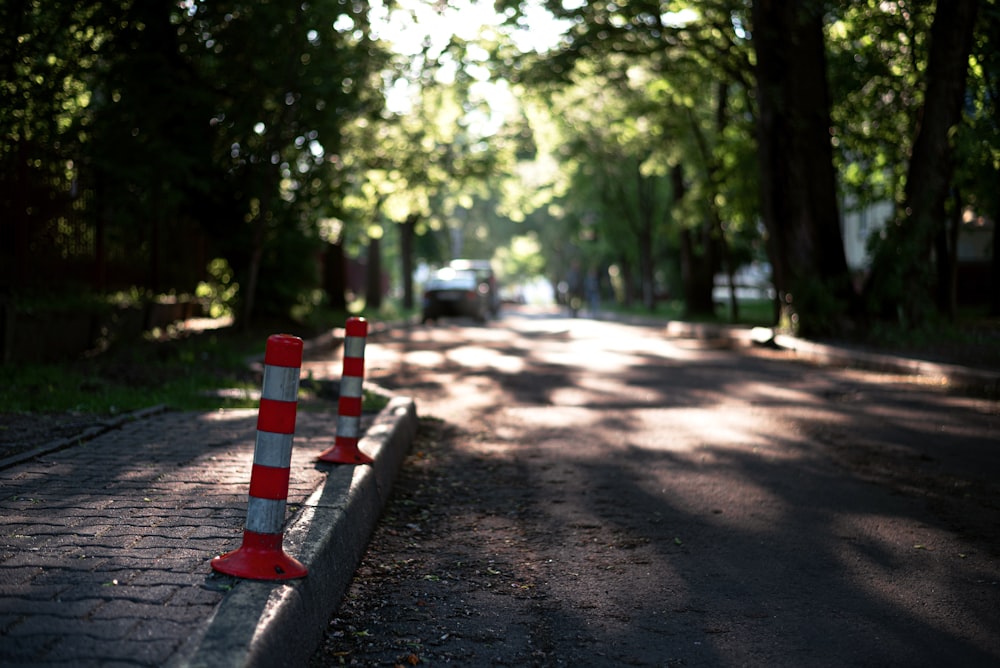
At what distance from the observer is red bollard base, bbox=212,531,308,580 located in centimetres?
420

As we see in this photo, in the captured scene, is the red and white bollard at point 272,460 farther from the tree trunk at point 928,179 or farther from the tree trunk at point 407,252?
the tree trunk at point 407,252

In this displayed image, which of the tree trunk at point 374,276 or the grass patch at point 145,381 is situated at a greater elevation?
the tree trunk at point 374,276

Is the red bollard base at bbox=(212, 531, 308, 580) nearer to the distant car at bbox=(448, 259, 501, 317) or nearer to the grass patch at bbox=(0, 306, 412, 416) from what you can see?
the grass patch at bbox=(0, 306, 412, 416)

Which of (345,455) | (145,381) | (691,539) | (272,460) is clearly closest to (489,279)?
(145,381)

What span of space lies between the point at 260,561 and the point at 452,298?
30.3 m

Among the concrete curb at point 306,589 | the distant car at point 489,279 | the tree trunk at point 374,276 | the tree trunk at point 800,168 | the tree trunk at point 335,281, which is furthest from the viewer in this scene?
the tree trunk at point 374,276

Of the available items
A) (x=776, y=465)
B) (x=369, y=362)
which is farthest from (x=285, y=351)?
(x=369, y=362)

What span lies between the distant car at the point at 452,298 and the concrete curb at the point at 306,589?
2706 centimetres

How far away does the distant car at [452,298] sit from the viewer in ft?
113

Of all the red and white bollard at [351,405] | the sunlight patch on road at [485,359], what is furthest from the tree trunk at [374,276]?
the red and white bollard at [351,405]

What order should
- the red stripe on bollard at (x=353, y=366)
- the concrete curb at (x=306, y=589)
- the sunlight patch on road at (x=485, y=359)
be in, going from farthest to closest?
the sunlight patch on road at (x=485, y=359) < the red stripe on bollard at (x=353, y=366) < the concrete curb at (x=306, y=589)

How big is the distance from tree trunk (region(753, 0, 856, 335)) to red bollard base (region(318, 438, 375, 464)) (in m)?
14.4

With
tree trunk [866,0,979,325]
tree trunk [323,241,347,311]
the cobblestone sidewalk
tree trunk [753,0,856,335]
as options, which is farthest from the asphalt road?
tree trunk [323,241,347,311]

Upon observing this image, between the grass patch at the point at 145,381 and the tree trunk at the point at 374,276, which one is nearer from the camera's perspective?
the grass patch at the point at 145,381
